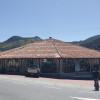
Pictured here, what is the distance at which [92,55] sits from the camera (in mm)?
33469

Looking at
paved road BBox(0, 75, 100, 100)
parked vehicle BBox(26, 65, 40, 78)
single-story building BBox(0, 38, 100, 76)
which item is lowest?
paved road BBox(0, 75, 100, 100)

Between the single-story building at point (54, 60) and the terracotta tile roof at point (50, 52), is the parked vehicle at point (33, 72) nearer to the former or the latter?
the single-story building at point (54, 60)

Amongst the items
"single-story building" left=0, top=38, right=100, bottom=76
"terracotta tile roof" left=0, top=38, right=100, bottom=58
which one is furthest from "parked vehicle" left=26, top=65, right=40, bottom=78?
"terracotta tile roof" left=0, top=38, right=100, bottom=58

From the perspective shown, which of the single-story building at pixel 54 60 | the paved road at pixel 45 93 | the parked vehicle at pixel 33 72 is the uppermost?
the single-story building at pixel 54 60

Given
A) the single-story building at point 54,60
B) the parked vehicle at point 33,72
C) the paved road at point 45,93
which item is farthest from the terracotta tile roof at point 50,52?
the paved road at point 45,93

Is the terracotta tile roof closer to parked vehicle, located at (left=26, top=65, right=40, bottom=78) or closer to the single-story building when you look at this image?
the single-story building

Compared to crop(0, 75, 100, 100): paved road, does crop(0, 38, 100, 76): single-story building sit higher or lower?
higher

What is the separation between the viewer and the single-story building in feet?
105

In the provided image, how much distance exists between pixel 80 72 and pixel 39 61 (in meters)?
5.77

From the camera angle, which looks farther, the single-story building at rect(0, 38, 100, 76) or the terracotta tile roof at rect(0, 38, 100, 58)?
the terracotta tile roof at rect(0, 38, 100, 58)

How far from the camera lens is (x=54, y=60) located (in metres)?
32.6

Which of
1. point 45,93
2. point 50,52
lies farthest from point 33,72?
point 45,93

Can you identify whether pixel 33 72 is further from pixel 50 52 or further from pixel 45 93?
pixel 45 93

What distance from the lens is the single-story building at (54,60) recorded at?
3198 centimetres
